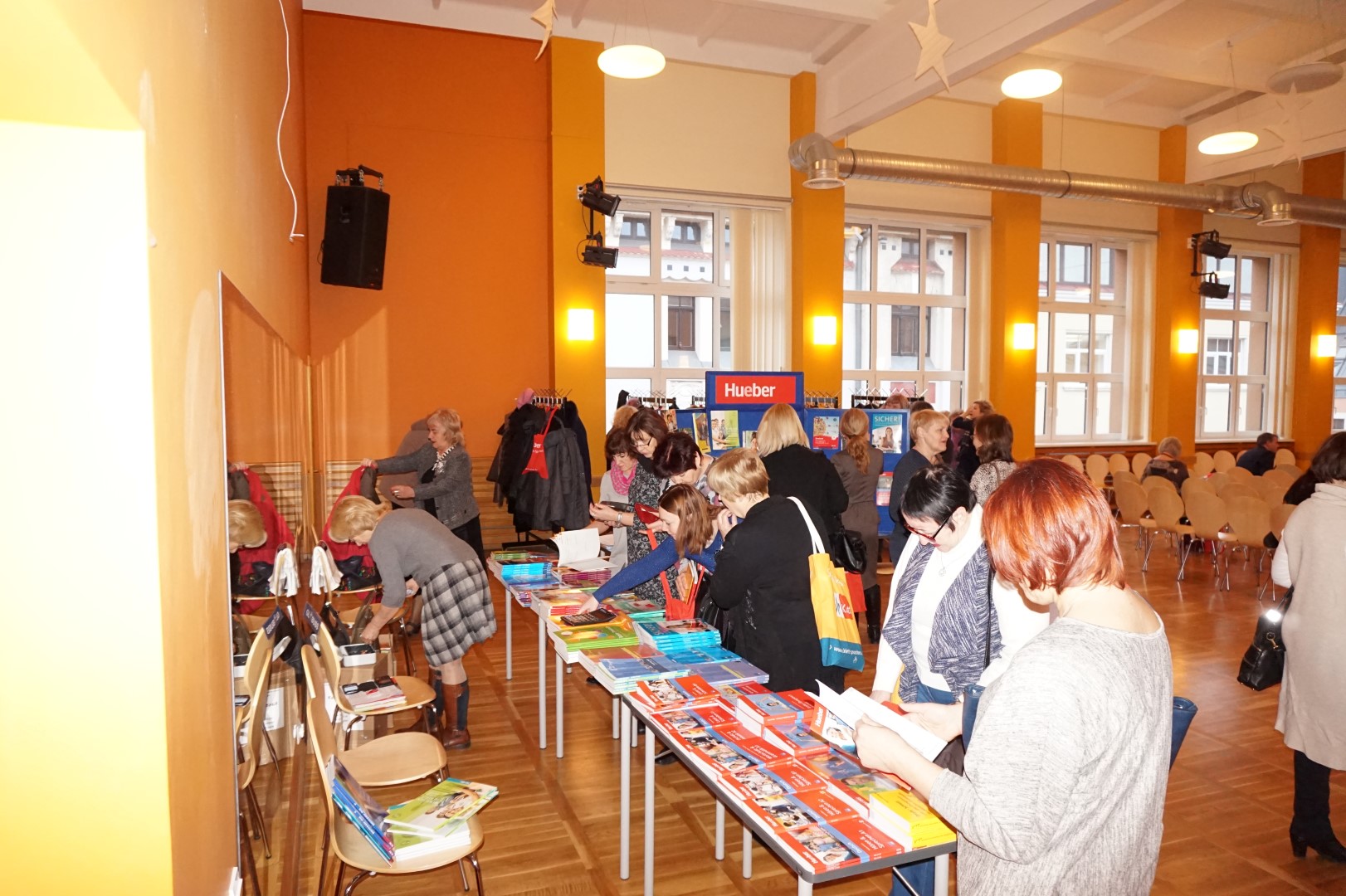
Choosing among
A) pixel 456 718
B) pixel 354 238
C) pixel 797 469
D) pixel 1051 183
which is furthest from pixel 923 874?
pixel 1051 183

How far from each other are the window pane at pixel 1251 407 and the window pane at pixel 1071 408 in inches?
137

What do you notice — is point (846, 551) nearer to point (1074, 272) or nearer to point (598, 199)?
point (598, 199)

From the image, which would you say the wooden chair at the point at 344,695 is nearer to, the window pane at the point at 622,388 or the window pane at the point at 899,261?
the window pane at the point at 622,388

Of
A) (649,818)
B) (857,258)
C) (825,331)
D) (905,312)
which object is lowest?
(649,818)

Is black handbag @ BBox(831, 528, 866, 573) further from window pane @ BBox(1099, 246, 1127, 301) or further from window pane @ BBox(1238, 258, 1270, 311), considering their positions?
window pane @ BBox(1238, 258, 1270, 311)

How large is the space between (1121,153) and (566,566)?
11.5 meters

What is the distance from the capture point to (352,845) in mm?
2494

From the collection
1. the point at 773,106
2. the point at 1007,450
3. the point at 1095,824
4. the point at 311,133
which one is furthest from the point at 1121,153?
the point at 1095,824

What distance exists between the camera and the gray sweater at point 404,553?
13.0 ft

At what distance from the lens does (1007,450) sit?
15.9ft

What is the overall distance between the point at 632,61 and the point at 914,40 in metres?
2.94

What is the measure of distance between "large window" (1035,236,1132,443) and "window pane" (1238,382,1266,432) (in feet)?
9.54

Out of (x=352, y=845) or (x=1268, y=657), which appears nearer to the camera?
(x=352, y=845)

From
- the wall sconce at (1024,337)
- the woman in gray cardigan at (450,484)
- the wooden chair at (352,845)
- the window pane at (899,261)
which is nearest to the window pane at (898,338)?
the window pane at (899,261)
